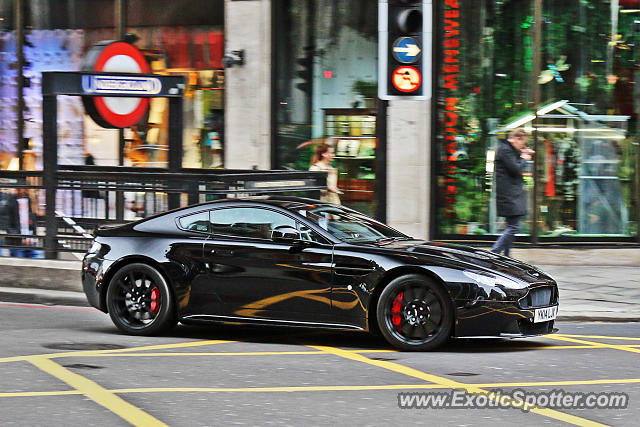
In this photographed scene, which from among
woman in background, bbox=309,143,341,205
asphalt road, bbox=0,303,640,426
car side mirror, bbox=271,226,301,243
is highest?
woman in background, bbox=309,143,341,205

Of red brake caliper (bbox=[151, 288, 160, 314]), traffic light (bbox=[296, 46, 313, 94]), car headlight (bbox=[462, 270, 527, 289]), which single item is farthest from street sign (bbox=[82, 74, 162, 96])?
car headlight (bbox=[462, 270, 527, 289])

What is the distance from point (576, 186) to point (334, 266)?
320 inches

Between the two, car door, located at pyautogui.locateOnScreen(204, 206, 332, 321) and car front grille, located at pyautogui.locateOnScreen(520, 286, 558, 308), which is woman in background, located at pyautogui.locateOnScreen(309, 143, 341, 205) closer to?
car door, located at pyautogui.locateOnScreen(204, 206, 332, 321)

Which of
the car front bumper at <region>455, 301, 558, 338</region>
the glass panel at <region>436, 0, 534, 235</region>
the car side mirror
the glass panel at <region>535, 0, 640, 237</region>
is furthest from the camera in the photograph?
the glass panel at <region>436, 0, 534, 235</region>

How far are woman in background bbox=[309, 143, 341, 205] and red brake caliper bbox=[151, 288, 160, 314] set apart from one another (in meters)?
7.17

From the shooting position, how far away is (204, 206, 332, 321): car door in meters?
8.73

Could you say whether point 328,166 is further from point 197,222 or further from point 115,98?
point 197,222

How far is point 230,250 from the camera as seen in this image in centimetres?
909

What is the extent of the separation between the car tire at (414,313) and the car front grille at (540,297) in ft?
2.04

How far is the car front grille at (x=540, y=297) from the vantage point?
841 centimetres

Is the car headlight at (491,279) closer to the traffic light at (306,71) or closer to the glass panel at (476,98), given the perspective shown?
the glass panel at (476,98)

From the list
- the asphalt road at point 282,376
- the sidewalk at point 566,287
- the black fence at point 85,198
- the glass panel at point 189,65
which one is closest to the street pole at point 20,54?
the glass panel at point 189,65

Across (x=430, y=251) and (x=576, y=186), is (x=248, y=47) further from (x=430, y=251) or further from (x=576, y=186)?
(x=430, y=251)

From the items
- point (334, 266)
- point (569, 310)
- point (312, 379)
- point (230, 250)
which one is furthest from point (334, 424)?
point (569, 310)
